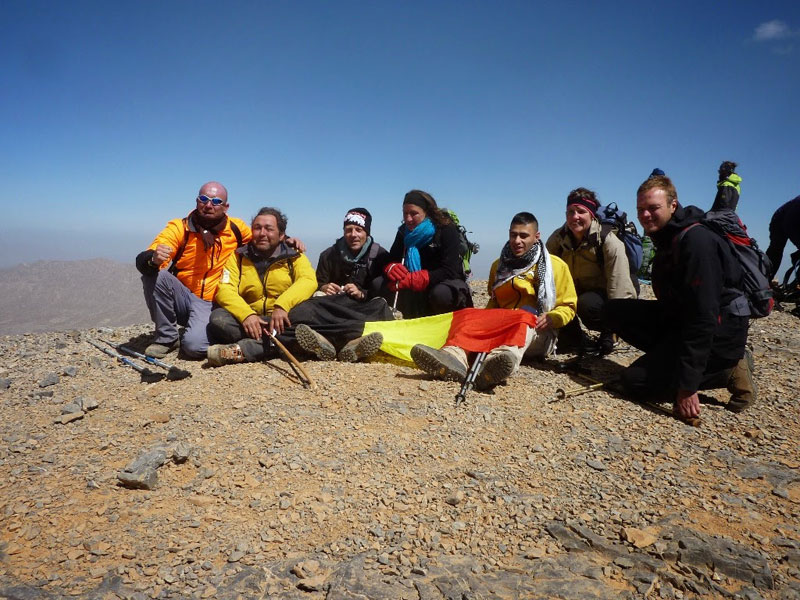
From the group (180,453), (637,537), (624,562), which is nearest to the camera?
(624,562)

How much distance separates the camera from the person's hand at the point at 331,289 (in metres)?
5.93

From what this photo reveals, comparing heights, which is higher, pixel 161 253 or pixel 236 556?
pixel 161 253

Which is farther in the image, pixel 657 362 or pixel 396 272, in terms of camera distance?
pixel 396 272

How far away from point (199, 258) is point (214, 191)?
2.84 feet

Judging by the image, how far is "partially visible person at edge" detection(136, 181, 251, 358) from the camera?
18.5 feet

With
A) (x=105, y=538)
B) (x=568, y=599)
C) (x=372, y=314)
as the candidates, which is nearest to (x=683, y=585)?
(x=568, y=599)

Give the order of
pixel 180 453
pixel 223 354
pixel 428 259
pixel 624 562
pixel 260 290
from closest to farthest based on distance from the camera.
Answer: pixel 624 562, pixel 180 453, pixel 223 354, pixel 260 290, pixel 428 259

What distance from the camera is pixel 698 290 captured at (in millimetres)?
A: 3928

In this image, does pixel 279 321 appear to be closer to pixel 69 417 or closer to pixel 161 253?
pixel 161 253

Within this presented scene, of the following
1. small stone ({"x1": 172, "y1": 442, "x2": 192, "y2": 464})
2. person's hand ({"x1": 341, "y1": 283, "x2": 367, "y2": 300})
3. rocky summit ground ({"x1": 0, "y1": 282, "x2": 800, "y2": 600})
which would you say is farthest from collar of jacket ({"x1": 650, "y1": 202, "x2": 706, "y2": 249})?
small stone ({"x1": 172, "y1": 442, "x2": 192, "y2": 464})

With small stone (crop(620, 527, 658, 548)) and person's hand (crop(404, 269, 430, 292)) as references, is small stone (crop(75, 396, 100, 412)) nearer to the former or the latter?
person's hand (crop(404, 269, 430, 292))

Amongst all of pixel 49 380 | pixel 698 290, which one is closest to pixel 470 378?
pixel 698 290

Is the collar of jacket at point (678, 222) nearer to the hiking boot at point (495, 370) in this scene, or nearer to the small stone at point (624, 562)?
the hiking boot at point (495, 370)

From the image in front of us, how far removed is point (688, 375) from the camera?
3975 millimetres
